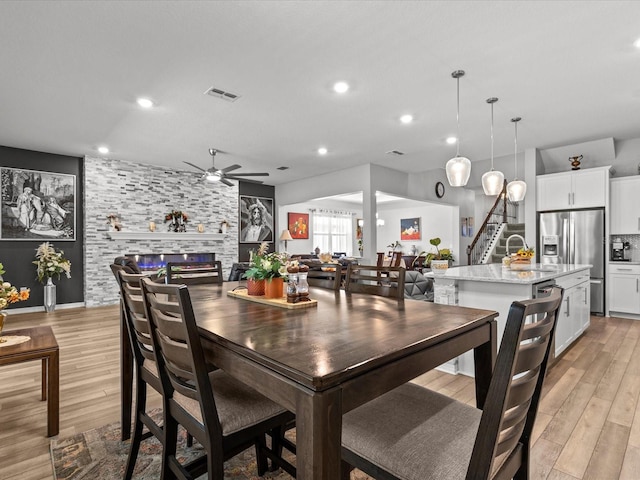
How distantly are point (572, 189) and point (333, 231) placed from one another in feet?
24.4

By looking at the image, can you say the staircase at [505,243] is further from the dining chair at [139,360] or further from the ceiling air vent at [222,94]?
the dining chair at [139,360]

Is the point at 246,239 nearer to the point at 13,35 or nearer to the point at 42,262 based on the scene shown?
the point at 42,262

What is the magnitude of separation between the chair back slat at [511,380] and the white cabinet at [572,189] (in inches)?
227

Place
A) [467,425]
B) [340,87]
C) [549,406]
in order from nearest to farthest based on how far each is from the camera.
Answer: [467,425], [549,406], [340,87]

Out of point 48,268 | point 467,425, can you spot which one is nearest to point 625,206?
point 467,425

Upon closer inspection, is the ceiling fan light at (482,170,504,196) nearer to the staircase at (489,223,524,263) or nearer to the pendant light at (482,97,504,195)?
the pendant light at (482,97,504,195)

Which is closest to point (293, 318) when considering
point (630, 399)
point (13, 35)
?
point (630, 399)

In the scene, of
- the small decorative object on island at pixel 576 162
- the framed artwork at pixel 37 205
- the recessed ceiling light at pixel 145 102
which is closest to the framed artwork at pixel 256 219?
the framed artwork at pixel 37 205

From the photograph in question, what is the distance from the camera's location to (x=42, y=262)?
5656mm

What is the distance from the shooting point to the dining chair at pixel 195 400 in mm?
1094

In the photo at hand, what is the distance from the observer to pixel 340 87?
11.4 ft

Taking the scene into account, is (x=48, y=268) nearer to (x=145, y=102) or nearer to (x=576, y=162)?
(x=145, y=102)

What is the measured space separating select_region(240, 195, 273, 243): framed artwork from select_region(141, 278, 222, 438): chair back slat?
741cm

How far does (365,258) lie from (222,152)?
3267 millimetres
